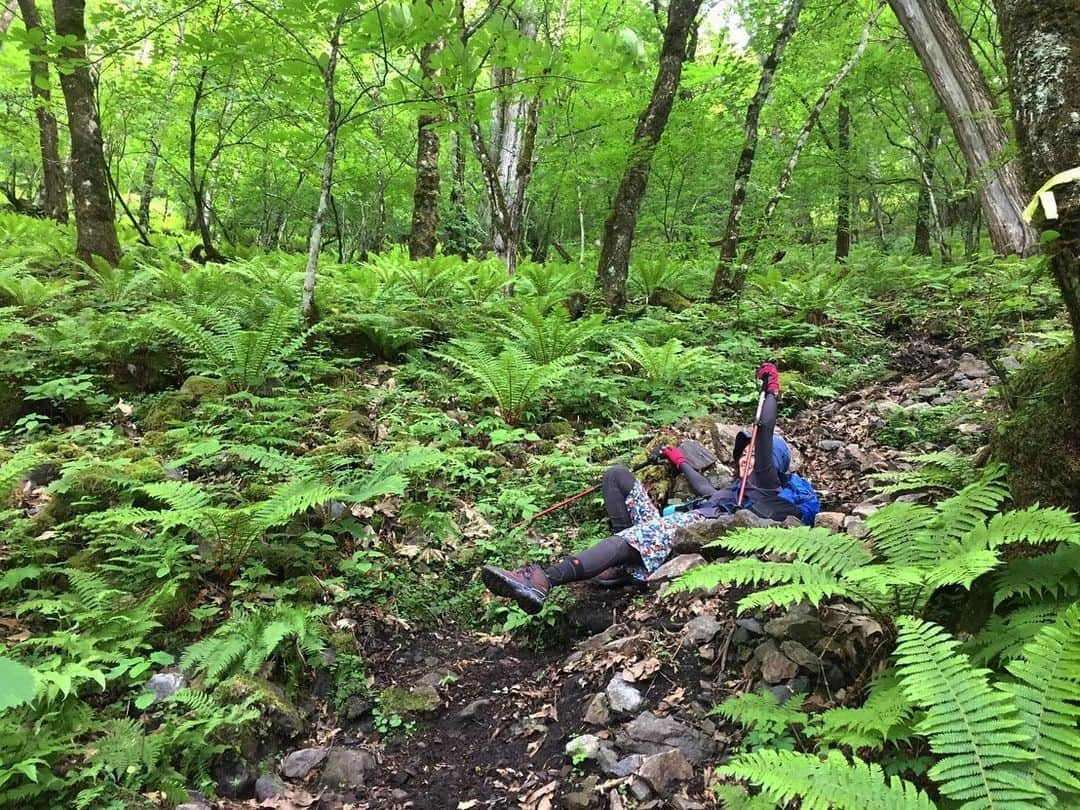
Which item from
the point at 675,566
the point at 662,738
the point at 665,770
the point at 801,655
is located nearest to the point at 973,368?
the point at 675,566

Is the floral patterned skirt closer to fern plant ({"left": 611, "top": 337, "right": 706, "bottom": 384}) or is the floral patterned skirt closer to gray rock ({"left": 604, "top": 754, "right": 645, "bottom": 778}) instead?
gray rock ({"left": 604, "top": 754, "right": 645, "bottom": 778})

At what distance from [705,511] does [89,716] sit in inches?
137

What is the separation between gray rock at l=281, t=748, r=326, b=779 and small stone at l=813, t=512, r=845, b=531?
10.00 feet

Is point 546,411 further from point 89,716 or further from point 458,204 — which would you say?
point 458,204

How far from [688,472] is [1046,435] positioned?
2366mm

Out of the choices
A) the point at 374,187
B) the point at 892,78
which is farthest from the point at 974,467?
the point at 374,187

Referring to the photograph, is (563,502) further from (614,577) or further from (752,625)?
(752,625)

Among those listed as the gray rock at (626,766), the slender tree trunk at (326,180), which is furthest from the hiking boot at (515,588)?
the slender tree trunk at (326,180)

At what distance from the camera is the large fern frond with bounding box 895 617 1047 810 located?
1468 millimetres

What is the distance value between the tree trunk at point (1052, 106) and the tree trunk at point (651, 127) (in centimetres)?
510

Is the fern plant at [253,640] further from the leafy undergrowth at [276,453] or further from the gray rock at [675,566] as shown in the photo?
the gray rock at [675,566]

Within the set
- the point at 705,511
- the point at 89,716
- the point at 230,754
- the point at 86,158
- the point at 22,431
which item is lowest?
the point at 230,754

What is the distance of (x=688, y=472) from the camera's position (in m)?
4.61

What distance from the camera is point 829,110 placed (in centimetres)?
1349
